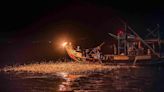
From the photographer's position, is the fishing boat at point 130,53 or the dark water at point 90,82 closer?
the dark water at point 90,82

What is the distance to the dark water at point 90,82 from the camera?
26844mm

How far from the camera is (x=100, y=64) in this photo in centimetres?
4094

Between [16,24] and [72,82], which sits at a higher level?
[16,24]

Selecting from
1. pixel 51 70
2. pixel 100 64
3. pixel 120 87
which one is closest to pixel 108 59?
pixel 100 64

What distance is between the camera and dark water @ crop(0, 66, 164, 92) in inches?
1057

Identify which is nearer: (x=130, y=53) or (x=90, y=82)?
(x=90, y=82)

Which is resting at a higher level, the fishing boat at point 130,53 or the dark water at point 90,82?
the fishing boat at point 130,53

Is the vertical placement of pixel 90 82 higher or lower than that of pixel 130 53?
lower

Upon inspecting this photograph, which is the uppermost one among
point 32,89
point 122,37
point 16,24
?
point 16,24

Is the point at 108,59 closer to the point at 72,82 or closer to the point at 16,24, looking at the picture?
the point at 72,82

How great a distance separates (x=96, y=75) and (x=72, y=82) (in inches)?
150

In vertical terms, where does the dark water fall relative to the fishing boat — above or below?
below

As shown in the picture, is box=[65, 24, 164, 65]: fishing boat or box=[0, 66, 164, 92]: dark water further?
box=[65, 24, 164, 65]: fishing boat

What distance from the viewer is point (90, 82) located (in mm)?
29688
